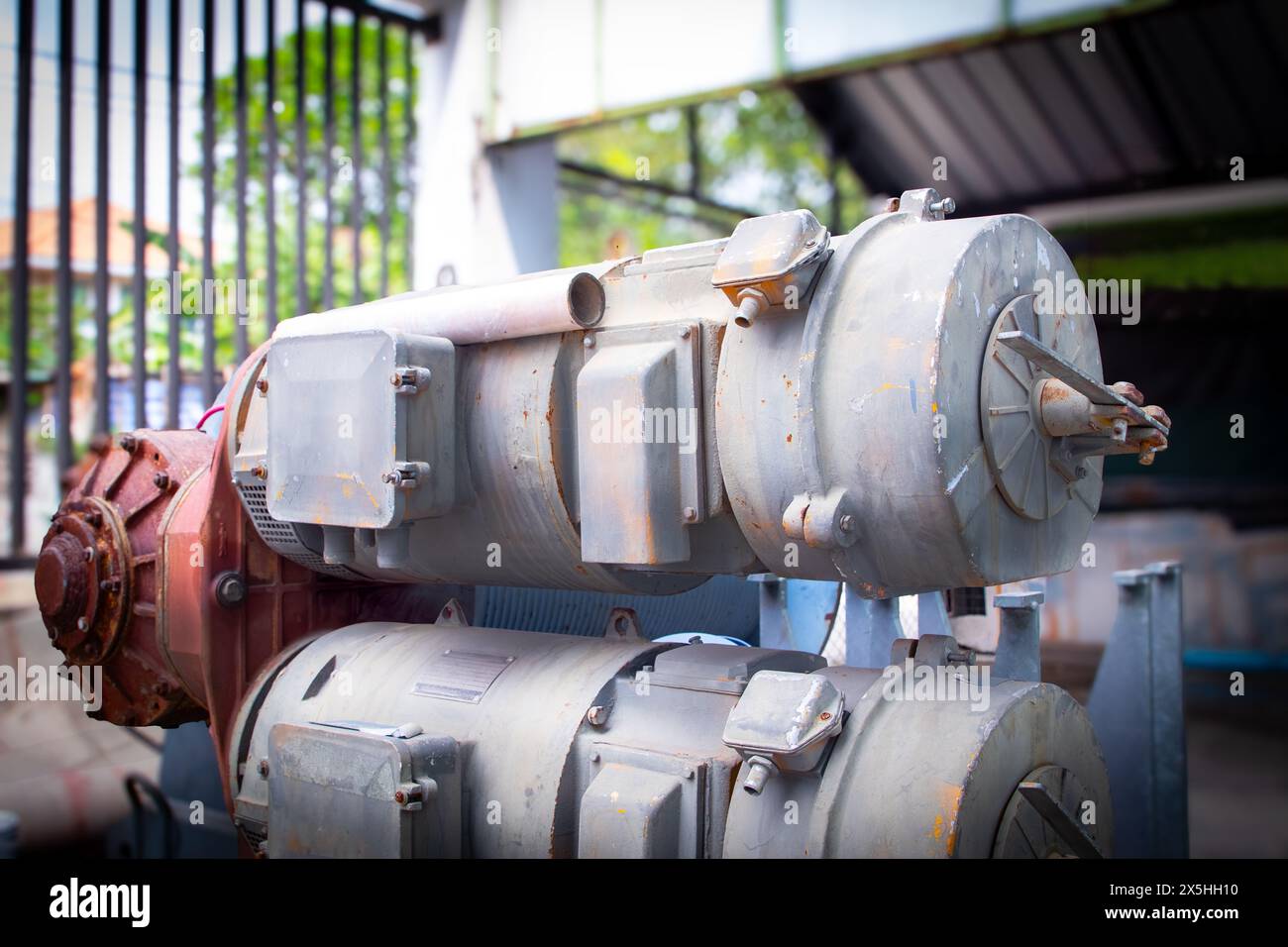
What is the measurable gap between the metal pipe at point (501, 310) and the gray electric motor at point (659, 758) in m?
0.72

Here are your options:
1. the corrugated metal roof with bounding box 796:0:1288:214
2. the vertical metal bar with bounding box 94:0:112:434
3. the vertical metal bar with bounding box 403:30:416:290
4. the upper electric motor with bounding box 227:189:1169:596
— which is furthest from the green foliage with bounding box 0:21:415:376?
the upper electric motor with bounding box 227:189:1169:596

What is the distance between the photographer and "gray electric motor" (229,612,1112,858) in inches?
77.0

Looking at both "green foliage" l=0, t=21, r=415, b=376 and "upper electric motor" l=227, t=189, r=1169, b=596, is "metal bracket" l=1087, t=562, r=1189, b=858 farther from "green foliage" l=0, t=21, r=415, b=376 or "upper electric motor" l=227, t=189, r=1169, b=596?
"green foliage" l=0, t=21, r=415, b=376

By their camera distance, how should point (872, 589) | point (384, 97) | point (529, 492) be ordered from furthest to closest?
1. point (384, 97)
2. point (529, 492)
3. point (872, 589)

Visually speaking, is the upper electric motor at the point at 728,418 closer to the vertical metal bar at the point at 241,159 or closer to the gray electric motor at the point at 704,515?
the gray electric motor at the point at 704,515

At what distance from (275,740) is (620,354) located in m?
1.16

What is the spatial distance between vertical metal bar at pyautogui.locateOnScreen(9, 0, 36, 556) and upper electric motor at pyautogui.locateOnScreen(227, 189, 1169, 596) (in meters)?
2.59

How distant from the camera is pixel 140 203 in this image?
5.00 m

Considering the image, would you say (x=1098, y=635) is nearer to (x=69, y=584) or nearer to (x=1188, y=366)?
(x=1188, y=366)

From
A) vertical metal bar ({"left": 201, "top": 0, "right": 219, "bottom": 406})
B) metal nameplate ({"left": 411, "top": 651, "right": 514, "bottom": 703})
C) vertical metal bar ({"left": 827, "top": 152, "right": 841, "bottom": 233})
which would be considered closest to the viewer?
metal nameplate ({"left": 411, "top": 651, "right": 514, "bottom": 703})

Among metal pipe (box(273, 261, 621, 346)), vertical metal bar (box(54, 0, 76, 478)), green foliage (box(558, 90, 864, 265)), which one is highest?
green foliage (box(558, 90, 864, 265))

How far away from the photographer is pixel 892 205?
2311mm

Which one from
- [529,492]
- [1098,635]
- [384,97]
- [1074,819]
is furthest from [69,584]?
[1098,635]

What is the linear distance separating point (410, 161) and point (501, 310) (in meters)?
4.61
